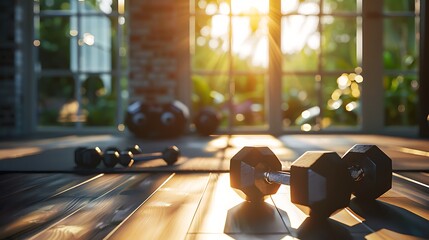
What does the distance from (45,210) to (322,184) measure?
0.67m

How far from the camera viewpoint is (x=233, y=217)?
1027 millimetres

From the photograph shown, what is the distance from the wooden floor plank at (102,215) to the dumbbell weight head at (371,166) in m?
0.57

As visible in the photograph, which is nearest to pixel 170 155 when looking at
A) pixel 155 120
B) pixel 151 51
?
pixel 155 120

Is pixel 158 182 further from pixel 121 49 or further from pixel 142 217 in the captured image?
pixel 121 49

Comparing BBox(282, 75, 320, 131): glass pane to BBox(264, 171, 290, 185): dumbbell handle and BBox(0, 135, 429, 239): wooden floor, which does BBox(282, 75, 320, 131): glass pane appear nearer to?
BBox(0, 135, 429, 239): wooden floor

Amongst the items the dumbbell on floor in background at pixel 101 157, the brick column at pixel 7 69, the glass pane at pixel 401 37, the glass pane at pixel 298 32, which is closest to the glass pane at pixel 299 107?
the glass pane at pixel 298 32

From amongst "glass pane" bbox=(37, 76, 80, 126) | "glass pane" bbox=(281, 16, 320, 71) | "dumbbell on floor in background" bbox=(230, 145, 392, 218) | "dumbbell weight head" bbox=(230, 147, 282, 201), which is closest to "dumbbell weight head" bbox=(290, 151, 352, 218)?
"dumbbell on floor in background" bbox=(230, 145, 392, 218)

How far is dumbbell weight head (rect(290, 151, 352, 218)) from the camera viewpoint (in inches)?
35.6

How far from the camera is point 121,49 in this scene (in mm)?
4594

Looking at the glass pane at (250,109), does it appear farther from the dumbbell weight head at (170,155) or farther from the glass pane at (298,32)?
the dumbbell weight head at (170,155)

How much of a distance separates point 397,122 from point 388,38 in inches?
43.1

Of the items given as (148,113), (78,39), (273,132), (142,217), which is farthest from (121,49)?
(142,217)

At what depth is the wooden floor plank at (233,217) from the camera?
3.02 ft

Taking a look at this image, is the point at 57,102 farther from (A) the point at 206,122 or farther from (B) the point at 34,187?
(B) the point at 34,187
